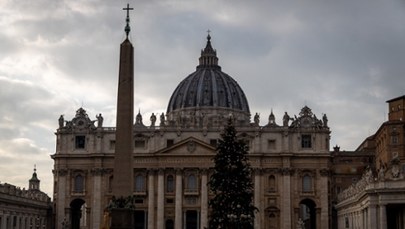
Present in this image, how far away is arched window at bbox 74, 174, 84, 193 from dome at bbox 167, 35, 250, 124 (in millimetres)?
31369

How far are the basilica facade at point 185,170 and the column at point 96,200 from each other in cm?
13

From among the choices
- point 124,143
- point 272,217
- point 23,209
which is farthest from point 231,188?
point 272,217

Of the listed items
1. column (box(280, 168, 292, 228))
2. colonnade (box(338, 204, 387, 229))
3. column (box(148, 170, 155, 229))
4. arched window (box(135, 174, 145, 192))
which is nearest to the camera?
colonnade (box(338, 204, 387, 229))

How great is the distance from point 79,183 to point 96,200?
154 inches

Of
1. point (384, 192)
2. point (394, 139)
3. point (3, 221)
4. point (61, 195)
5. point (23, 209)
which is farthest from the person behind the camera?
point (61, 195)

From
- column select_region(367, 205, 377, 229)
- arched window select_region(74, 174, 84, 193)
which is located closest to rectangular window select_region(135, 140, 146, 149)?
arched window select_region(74, 174, 84, 193)

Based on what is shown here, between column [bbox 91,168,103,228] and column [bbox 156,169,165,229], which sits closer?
column [bbox 156,169,165,229]

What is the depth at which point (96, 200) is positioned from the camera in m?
98.8

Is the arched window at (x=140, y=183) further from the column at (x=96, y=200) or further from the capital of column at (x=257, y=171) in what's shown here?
the capital of column at (x=257, y=171)

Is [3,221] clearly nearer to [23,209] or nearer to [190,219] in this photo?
[23,209]

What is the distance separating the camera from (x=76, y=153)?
331ft

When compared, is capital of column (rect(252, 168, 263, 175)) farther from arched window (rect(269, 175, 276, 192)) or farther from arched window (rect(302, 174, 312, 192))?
arched window (rect(302, 174, 312, 192))

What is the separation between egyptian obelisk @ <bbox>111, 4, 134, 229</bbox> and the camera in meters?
38.3

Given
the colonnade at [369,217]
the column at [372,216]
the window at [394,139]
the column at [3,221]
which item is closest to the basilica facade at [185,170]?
Answer: the window at [394,139]
